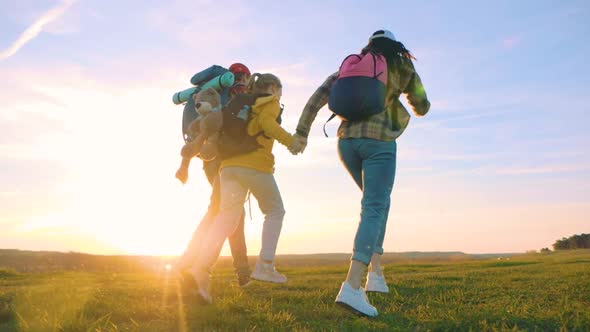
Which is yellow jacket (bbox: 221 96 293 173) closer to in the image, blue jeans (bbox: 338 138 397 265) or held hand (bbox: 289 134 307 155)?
held hand (bbox: 289 134 307 155)

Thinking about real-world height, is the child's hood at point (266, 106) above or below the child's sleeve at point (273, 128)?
above

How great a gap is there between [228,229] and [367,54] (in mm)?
2261

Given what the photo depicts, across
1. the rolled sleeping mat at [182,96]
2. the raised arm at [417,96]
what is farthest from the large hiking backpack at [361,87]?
the rolled sleeping mat at [182,96]

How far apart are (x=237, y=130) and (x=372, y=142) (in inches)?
60.5

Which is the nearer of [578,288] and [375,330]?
[375,330]

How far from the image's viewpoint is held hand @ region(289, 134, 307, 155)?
491cm

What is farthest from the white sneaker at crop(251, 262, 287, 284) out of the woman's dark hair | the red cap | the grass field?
the red cap

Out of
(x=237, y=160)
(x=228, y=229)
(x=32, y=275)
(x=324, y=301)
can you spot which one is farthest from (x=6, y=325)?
(x=32, y=275)

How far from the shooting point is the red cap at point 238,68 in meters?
6.61

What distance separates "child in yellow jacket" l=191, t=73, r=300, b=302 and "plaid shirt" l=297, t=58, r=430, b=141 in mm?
382

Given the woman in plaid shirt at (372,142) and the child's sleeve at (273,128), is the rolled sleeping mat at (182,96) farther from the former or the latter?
the woman in plaid shirt at (372,142)

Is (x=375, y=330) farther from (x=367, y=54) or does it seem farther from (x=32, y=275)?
(x=32, y=275)

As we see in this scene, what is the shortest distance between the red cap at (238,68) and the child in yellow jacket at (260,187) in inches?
43.1

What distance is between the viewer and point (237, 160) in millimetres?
5336
